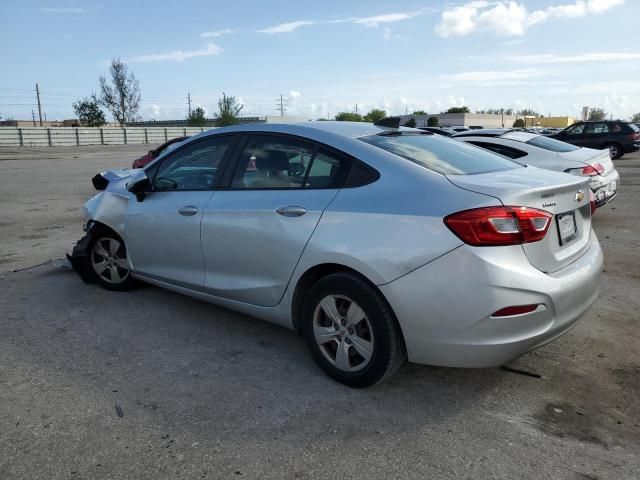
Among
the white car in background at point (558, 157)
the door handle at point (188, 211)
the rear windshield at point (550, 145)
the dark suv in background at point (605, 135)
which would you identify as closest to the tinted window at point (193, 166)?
the door handle at point (188, 211)

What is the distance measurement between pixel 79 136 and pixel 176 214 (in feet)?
175

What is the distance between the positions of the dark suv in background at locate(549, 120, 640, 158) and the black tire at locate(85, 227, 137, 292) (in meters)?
19.0

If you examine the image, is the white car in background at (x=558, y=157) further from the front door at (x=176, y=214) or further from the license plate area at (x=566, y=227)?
the front door at (x=176, y=214)

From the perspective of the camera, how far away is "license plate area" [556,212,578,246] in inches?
119

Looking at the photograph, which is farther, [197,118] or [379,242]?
[197,118]

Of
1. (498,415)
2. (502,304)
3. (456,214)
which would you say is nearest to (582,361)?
(498,415)

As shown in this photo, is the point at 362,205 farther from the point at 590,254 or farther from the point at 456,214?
the point at 590,254

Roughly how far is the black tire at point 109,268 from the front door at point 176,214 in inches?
12.7

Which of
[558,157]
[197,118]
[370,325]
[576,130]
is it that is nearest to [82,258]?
[370,325]

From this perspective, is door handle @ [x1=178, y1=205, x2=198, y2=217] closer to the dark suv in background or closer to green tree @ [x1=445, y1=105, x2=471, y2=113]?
the dark suv in background

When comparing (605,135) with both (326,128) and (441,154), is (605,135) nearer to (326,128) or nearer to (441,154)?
(441,154)

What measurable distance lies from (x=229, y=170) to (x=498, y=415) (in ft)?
8.05

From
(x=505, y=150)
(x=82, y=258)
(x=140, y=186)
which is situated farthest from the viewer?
(x=505, y=150)

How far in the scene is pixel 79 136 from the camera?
5162cm
